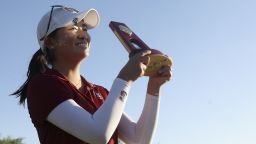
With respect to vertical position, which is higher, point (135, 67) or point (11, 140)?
point (135, 67)

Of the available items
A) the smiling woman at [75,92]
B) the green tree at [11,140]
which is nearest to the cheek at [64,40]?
the smiling woman at [75,92]

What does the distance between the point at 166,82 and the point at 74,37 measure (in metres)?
0.82

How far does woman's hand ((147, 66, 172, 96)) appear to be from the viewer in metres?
3.86

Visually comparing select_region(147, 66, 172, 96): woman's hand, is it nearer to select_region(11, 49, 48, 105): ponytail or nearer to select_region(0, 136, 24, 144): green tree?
select_region(11, 49, 48, 105): ponytail

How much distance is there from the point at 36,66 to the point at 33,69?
35 mm

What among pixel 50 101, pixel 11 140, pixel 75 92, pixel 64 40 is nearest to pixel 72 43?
pixel 64 40

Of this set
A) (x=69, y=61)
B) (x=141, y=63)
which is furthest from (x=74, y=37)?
(x=141, y=63)

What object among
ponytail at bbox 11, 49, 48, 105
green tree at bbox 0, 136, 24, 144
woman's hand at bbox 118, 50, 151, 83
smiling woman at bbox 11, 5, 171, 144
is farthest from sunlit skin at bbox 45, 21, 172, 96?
green tree at bbox 0, 136, 24, 144

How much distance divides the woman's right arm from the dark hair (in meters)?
0.74

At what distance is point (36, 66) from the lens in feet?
13.4

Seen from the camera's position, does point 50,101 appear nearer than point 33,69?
Yes

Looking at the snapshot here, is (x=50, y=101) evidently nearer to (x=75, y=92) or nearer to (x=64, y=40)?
(x=75, y=92)

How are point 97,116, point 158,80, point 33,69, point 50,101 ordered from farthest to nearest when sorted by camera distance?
1. point 33,69
2. point 158,80
3. point 50,101
4. point 97,116

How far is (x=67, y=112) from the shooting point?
3.23 m
